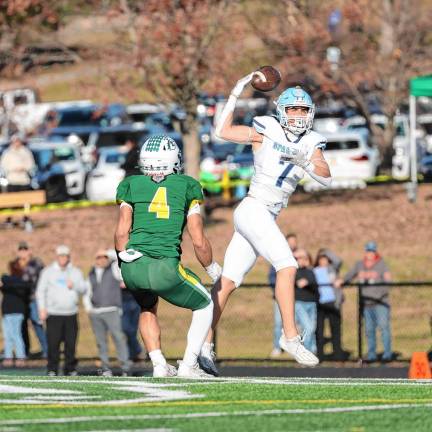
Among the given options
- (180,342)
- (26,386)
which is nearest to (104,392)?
(26,386)

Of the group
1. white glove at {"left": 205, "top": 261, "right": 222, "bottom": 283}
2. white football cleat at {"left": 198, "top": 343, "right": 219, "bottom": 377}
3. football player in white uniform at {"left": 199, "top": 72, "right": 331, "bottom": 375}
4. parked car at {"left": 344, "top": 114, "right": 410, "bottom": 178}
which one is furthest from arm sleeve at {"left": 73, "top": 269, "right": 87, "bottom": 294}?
Answer: parked car at {"left": 344, "top": 114, "right": 410, "bottom": 178}

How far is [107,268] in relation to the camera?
1964 centimetres

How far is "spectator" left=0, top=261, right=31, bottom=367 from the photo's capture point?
20953 mm

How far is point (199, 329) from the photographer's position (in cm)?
1155

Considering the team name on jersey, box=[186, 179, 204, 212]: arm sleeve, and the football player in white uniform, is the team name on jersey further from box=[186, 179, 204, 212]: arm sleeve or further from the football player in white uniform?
box=[186, 179, 204, 212]: arm sleeve

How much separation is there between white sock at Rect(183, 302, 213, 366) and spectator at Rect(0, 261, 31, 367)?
9531mm

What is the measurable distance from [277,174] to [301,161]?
0.29m

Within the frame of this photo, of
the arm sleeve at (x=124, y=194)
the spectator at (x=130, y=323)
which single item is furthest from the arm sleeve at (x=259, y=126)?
the spectator at (x=130, y=323)

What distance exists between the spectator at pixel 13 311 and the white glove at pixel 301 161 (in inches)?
391

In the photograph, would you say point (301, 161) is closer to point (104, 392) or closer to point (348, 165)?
point (104, 392)

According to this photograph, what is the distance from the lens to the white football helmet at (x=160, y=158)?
11.2 metres

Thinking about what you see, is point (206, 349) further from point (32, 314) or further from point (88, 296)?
point (32, 314)

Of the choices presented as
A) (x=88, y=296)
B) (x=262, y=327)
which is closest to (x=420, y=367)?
(x=88, y=296)

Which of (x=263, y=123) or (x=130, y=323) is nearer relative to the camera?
→ (x=263, y=123)
